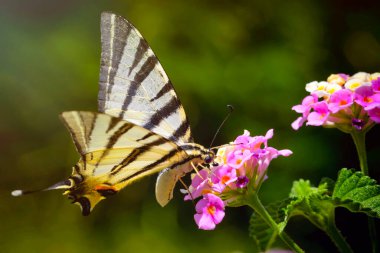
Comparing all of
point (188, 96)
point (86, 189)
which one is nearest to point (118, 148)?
point (86, 189)

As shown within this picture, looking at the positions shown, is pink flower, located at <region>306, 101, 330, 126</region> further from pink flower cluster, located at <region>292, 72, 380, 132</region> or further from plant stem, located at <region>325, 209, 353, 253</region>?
plant stem, located at <region>325, 209, 353, 253</region>

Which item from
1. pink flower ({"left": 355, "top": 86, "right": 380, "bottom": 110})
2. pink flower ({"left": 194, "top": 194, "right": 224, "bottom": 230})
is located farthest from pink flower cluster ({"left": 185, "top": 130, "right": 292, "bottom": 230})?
pink flower ({"left": 355, "top": 86, "right": 380, "bottom": 110})

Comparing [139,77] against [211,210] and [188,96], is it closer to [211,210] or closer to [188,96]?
[211,210]

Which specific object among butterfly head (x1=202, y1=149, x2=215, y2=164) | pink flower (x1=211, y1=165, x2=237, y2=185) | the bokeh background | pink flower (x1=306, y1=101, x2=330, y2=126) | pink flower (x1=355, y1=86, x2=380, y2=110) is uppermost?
pink flower (x1=355, y1=86, x2=380, y2=110)

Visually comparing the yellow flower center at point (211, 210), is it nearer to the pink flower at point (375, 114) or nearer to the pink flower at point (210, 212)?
the pink flower at point (210, 212)

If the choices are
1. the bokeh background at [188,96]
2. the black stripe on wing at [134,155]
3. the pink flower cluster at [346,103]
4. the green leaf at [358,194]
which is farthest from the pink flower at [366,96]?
the bokeh background at [188,96]
